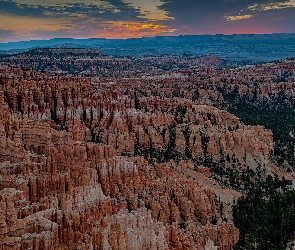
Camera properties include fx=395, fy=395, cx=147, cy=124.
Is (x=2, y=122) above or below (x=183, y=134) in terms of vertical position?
above

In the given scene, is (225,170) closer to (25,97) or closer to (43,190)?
(25,97)

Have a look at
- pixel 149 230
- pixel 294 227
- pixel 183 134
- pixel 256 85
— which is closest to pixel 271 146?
pixel 183 134

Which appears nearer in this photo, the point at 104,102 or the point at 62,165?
the point at 62,165

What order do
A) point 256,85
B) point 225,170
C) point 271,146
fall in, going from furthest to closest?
point 256,85, point 271,146, point 225,170

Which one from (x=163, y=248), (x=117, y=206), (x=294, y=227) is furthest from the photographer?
(x=294, y=227)

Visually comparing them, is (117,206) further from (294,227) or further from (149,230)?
(294,227)

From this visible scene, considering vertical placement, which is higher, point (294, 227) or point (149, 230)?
point (149, 230)

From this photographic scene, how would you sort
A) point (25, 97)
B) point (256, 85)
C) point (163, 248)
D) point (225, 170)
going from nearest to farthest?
point (163, 248) → point (25, 97) → point (225, 170) → point (256, 85)

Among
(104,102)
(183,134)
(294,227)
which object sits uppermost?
(104,102)

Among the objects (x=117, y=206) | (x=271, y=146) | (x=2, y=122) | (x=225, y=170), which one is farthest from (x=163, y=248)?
(x=271, y=146)
